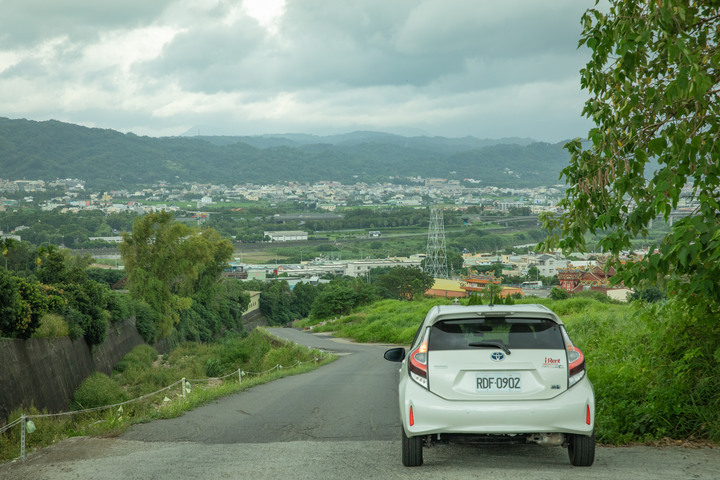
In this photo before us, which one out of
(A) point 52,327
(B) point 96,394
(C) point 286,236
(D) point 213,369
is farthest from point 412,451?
(C) point 286,236

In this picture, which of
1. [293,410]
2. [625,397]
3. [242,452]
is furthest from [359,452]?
[293,410]

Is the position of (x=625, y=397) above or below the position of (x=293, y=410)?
above

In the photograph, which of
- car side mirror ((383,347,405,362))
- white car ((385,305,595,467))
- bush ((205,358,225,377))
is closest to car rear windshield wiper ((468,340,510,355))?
white car ((385,305,595,467))

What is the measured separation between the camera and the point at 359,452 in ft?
22.6

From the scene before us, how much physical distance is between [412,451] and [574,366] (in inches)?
62.4

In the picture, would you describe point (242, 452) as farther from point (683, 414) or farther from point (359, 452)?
point (683, 414)

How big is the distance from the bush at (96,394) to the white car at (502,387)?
16.9m

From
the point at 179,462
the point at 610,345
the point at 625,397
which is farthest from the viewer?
the point at 610,345

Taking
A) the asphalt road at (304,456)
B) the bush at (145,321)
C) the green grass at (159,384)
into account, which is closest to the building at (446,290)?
the green grass at (159,384)

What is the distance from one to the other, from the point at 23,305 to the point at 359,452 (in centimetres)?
1355

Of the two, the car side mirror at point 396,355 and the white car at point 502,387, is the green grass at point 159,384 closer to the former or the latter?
the car side mirror at point 396,355

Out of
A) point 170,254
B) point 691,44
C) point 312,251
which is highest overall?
point 691,44

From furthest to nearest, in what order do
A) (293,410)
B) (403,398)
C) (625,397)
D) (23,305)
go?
(23,305) < (293,410) < (625,397) < (403,398)

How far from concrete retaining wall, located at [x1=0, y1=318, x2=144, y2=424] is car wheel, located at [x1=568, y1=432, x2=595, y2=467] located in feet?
42.8
